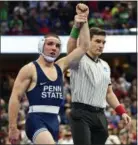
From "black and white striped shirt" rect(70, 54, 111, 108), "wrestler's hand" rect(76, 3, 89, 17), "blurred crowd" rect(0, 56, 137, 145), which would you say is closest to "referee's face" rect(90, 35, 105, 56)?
"black and white striped shirt" rect(70, 54, 111, 108)

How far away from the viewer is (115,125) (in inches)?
582

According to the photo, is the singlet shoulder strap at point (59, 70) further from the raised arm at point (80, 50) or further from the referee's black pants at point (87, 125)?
the referee's black pants at point (87, 125)

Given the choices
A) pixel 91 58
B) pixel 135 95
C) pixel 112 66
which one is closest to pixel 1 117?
pixel 135 95

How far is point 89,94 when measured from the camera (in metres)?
7.02

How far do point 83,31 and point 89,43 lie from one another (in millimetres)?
171

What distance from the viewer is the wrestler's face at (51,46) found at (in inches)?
263

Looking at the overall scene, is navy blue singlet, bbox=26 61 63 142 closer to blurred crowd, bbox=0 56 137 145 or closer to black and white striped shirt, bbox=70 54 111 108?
black and white striped shirt, bbox=70 54 111 108

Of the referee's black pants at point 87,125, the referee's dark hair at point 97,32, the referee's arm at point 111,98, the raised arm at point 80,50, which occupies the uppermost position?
the referee's dark hair at point 97,32

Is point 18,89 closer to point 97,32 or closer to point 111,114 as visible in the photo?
point 97,32

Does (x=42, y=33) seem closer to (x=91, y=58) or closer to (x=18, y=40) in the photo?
(x=18, y=40)

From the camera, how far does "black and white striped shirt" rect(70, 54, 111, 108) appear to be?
23.1 ft

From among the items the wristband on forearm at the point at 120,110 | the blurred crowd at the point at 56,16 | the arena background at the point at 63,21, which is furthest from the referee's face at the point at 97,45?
the blurred crowd at the point at 56,16

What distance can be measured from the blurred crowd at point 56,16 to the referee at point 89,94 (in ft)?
39.3

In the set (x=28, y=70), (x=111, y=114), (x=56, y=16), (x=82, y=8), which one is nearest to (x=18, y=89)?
(x=28, y=70)
